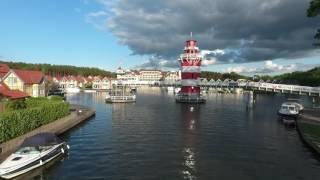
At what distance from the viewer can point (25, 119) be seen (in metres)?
54.9

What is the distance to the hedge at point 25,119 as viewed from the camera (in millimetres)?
47438

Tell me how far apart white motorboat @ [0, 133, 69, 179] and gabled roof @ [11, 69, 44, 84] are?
6490 cm

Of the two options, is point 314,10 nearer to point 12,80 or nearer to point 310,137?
point 310,137

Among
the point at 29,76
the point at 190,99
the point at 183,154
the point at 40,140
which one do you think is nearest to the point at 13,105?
the point at 40,140

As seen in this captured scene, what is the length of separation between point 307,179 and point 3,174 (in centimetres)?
2691

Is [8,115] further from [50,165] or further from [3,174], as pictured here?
[3,174]

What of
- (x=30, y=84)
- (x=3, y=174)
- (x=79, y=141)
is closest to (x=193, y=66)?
(x=30, y=84)

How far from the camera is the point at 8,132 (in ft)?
158

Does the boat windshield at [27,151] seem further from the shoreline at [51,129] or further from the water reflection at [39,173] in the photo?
the shoreline at [51,129]

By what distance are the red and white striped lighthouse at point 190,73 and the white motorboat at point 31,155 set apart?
106552mm

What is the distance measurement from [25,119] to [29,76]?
58508 mm

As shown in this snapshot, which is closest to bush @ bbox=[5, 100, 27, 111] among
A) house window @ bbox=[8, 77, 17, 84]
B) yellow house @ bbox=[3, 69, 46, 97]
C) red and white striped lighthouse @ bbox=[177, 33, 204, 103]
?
yellow house @ bbox=[3, 69, 46, 97]

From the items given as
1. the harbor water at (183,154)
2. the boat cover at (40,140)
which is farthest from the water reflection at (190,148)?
the boat cover at (40,140)

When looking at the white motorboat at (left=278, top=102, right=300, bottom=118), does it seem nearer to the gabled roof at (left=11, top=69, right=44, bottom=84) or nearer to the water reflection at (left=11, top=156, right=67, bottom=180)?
the water reflection at (left=11, top=156, right=67, bottom=180)
